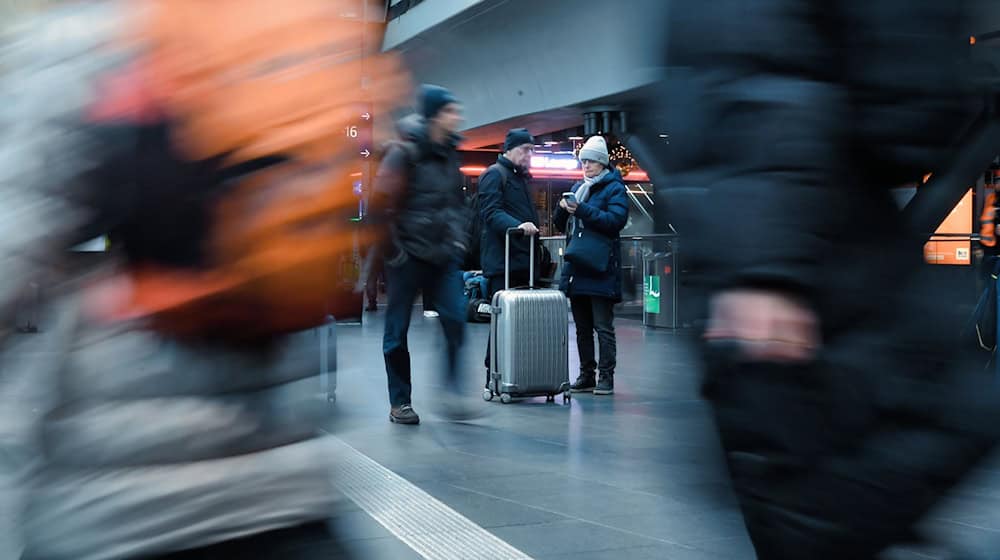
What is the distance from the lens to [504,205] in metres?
7.74

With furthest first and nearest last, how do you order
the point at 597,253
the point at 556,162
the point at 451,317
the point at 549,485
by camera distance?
the point at 556,162, the point at 597,253, the point at 451,317, the point at 549,485

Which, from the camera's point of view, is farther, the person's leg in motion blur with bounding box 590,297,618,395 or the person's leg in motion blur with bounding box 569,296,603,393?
the person's leg in motion blur with bounding box 569,296,603,393

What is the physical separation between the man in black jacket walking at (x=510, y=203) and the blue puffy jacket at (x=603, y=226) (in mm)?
385

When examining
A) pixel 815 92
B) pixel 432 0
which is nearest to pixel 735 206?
pixel 815 92

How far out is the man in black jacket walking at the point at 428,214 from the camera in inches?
238

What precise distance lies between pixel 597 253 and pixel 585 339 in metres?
0.69

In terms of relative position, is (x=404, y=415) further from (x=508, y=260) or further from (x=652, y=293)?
(x=652, y=293)

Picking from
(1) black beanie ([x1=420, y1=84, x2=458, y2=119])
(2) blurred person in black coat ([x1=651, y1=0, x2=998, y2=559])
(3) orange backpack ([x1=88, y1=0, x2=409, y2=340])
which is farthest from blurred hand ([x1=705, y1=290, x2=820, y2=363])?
(1) black beanie ([x1=420, y1=84, x2=458, y2=119])

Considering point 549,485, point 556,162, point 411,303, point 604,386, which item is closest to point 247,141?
point 549,485

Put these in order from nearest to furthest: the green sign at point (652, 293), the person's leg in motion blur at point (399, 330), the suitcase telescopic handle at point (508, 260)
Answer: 1. the person's leg in motion blur at point (399, 330)
2. the suitcase telescopic handle at point (508, 260)
3. the green sign at point (652, 293)

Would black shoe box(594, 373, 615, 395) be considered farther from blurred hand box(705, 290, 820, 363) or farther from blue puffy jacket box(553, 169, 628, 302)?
blurred hand box(705, 290, 820, 363)

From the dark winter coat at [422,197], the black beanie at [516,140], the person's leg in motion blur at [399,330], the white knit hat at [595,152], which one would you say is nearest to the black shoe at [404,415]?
the person's leg in motion blur at [399,330]

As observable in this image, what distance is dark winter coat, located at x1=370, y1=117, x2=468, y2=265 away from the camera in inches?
238

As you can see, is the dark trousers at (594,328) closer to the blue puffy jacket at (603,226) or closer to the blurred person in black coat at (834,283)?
the blue puffy jacket at (603,226)
